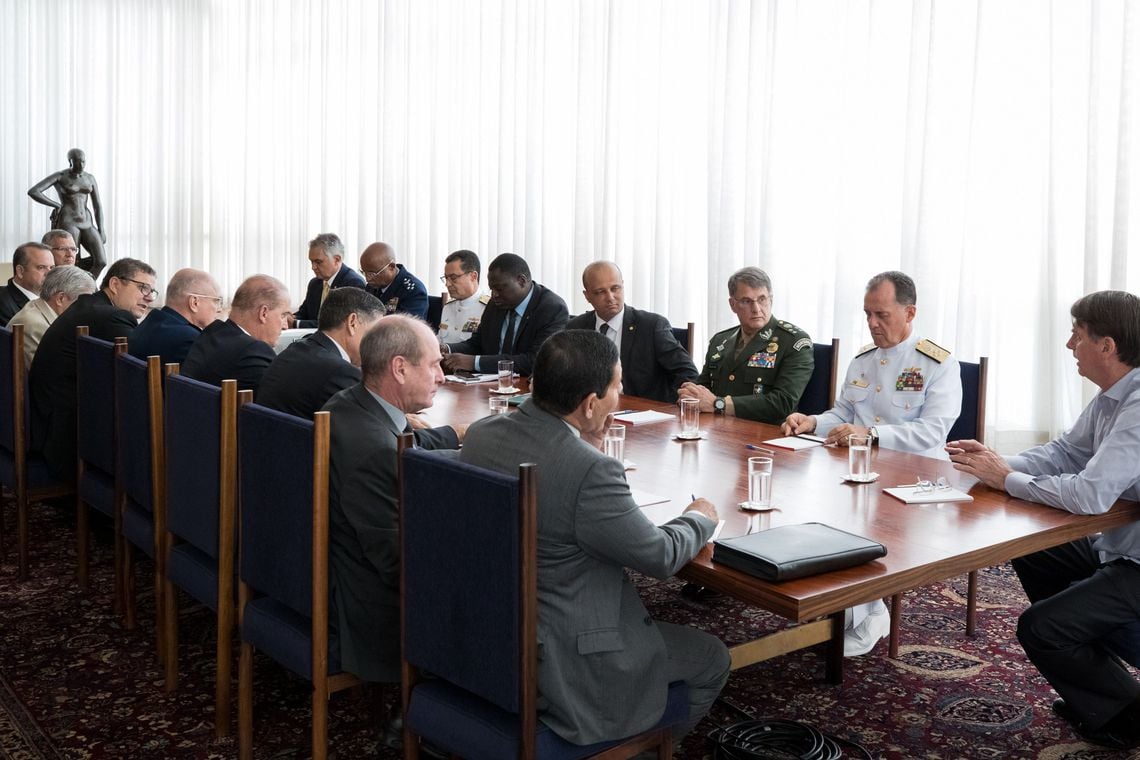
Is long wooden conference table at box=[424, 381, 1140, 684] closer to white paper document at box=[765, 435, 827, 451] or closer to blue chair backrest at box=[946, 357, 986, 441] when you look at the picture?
white paper document at box=[765, 435, 827, 451]

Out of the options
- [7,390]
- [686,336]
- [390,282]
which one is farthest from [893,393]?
[390,282]

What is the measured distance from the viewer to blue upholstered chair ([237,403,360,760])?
268 centimetres

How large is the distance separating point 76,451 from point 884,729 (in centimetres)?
330

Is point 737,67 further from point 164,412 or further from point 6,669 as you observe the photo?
point 6,669

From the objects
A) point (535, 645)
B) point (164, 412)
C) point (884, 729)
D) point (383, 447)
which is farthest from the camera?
point (164, 412)

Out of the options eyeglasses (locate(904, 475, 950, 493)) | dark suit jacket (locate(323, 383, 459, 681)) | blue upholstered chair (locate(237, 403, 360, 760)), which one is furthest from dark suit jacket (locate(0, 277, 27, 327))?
eyeglasses (locate(904, 475, 950, 493))

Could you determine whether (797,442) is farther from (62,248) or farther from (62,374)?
(62,248)

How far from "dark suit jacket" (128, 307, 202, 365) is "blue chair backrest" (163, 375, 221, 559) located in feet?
3.59

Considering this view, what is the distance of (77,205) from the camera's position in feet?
36.4

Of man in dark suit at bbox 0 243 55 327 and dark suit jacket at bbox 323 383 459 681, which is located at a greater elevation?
man in dark suit at bbox 0 243 55 327

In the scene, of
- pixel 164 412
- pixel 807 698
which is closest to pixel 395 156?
pixel 164 412

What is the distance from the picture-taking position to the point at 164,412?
3459mm

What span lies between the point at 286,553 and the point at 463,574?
73 cm

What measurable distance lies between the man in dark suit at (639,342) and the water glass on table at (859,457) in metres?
2.03
